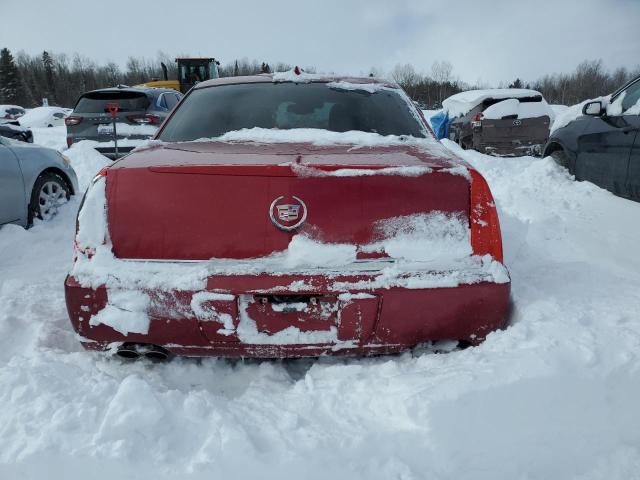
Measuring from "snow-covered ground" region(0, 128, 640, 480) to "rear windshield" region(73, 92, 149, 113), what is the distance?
685 cm

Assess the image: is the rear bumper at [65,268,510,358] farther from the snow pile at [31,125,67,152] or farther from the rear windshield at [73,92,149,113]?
the snow pile at [31,125,67,152]

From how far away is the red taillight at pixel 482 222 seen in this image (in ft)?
6.09

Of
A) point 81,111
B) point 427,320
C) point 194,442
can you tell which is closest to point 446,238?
point 427,320

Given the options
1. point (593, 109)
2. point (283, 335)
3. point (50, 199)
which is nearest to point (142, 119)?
point (50, 199)

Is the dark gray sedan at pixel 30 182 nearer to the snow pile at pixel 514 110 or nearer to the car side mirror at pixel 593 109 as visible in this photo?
the car side mirror at pixel 593 109

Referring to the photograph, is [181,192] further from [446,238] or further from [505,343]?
[505,343]

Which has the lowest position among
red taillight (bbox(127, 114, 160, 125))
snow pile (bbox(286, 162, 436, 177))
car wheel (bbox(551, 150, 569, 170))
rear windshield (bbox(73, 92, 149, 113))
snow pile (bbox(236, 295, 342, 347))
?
snow pile (bbox(236, 295, 342, 347))

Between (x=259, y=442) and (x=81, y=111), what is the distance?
27.7 ft

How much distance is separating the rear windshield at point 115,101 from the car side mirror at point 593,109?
694cm

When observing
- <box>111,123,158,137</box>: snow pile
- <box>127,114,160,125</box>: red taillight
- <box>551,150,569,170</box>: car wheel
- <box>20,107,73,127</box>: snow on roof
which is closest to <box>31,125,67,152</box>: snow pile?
<box>20,107,73,127</box>: snow on roof

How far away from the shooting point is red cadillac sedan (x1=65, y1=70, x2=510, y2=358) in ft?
5.78

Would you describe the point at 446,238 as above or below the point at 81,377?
above

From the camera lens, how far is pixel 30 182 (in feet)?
14.4

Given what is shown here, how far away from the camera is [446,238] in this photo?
6.05 ft
